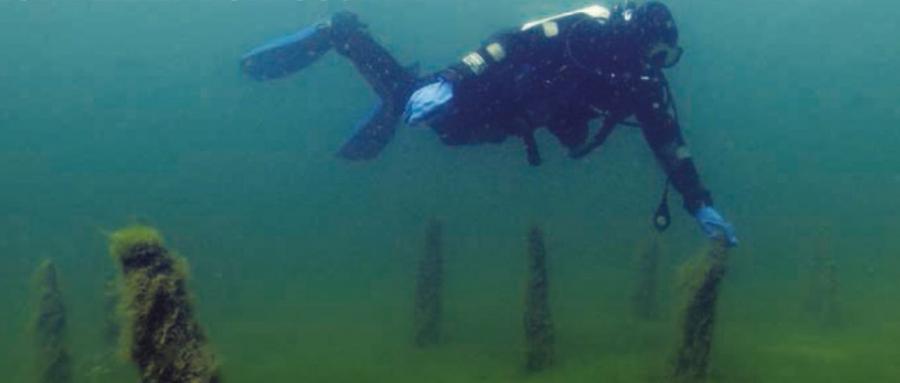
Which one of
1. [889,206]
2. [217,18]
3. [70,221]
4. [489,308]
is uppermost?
[217,18]

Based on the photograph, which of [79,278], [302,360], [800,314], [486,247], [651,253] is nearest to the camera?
[302,360]

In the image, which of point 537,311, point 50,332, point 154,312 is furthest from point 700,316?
point 50,332

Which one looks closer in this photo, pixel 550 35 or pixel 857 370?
pixel 550 35

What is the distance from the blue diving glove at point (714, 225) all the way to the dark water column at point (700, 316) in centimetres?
11

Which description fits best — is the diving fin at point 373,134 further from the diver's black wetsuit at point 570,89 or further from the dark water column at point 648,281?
the dark water column at point 648,281

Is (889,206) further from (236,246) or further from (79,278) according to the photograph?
(79,278)

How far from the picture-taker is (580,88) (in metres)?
7.55

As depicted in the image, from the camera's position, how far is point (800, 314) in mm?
13406

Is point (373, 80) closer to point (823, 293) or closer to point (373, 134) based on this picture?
point (373, 134)

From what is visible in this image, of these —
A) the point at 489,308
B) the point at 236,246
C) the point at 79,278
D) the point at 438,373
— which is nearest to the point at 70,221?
the point at 236,246

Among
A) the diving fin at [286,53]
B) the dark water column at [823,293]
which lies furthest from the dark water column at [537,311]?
the dark water column at [823,293]

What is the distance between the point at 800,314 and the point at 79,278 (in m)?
22.0

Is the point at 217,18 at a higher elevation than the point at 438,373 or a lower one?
higher

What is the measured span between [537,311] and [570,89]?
9.12ft
